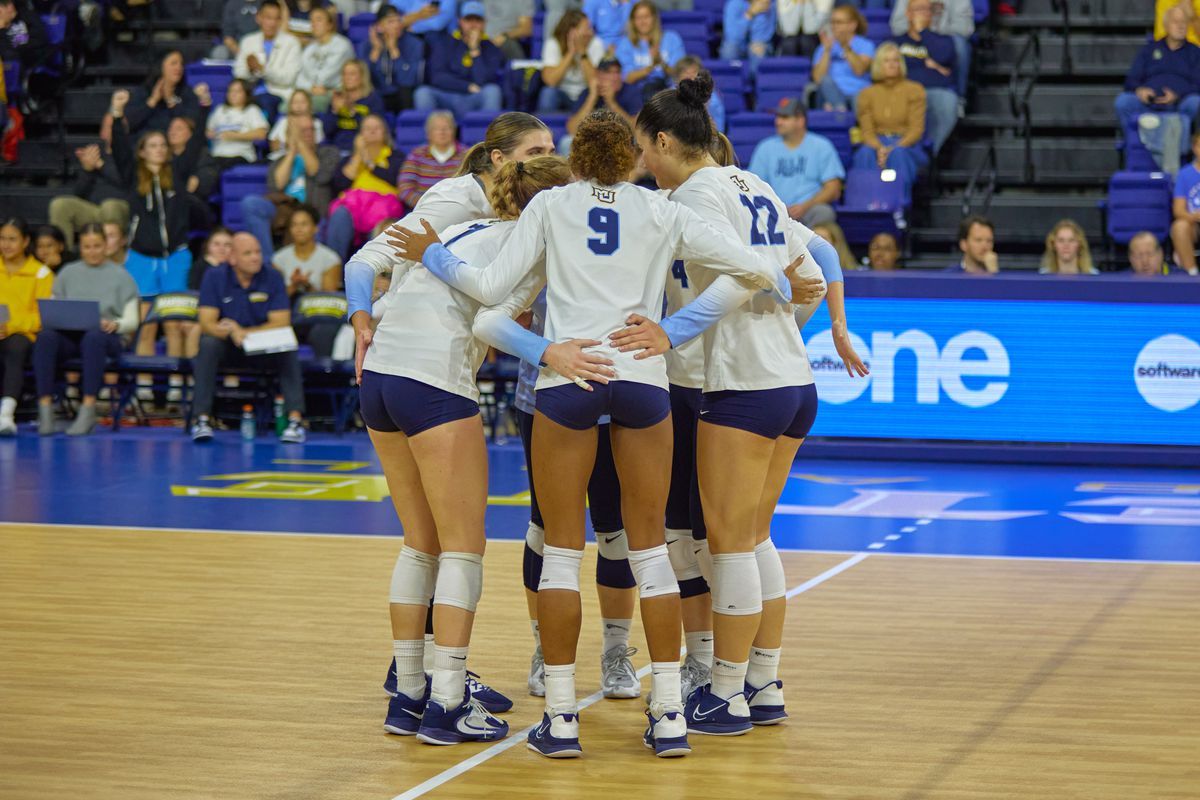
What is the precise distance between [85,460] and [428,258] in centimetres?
802

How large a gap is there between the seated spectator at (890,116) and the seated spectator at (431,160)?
366cm

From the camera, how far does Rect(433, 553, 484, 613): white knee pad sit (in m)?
5.11

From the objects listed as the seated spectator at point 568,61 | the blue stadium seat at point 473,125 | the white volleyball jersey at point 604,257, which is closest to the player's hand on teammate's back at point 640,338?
the white volleyball jersey at point 604,257

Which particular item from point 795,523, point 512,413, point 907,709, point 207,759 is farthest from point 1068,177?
point 207,759

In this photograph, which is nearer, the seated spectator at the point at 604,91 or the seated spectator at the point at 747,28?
the seated spectator at the point at 604,91

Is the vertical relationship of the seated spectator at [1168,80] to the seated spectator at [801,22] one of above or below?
below

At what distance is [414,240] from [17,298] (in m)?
10.0

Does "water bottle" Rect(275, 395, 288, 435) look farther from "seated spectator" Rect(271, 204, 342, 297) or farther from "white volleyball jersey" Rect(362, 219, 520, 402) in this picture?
"white volleyball jersey" Rect(362, 219, 520, 402)

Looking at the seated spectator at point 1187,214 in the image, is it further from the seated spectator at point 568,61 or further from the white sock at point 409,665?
the white sock at point 409,665

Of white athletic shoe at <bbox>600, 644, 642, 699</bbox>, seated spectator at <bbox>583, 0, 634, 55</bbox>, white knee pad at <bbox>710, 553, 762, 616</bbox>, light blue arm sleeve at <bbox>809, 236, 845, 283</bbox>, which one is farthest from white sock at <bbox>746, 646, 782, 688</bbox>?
seated spectator at <bbox>583, 0, 634, 55</bbox>

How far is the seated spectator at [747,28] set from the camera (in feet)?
52.7

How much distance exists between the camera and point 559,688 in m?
4.96

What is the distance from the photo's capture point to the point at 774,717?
540cm

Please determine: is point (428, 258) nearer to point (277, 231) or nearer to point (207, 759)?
point (207, 759)
